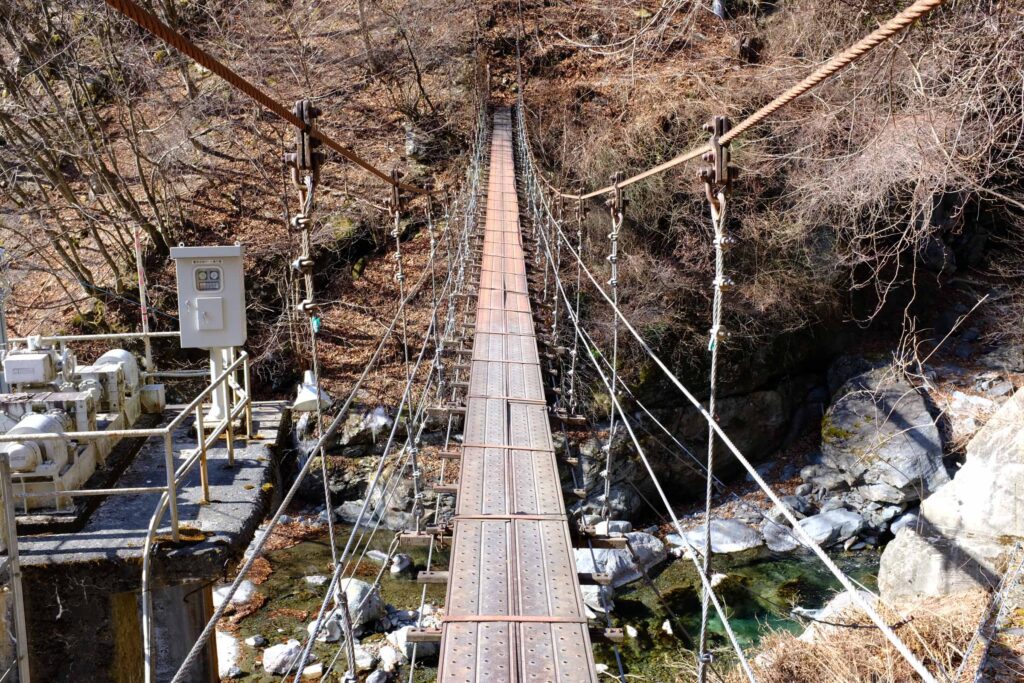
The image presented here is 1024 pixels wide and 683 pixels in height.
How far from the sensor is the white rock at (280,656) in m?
6.18

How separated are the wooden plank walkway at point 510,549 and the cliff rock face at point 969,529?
4.13 meters

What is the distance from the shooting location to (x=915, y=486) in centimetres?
870

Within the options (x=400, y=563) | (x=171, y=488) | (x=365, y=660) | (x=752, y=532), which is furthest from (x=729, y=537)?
(x=171, y=488)

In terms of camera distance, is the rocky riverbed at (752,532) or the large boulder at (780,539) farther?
the large boulder at (780,539)

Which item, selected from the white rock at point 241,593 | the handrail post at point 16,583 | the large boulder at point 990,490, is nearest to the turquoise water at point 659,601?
the white rock at point 241,593

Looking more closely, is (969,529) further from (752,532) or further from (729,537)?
(729,537)

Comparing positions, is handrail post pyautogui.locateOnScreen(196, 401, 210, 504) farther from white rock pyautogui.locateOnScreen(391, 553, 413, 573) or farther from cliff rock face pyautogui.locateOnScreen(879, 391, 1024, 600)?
cliff rock face pyautogui.locateOnScreen(879, 391, 1024, 600)

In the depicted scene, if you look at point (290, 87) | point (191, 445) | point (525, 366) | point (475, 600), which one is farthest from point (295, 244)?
point (475, 600)

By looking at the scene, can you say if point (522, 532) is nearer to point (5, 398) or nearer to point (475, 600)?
point (475, 600)

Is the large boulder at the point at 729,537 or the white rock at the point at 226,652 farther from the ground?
the large boulder at the point at 729,537

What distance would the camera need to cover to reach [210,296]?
16.6 feet

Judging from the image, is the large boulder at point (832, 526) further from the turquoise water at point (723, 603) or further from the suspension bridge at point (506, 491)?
the suspension bridge at point (506, 491)

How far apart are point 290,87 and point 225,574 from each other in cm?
1144

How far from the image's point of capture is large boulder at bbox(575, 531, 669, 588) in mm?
7549
